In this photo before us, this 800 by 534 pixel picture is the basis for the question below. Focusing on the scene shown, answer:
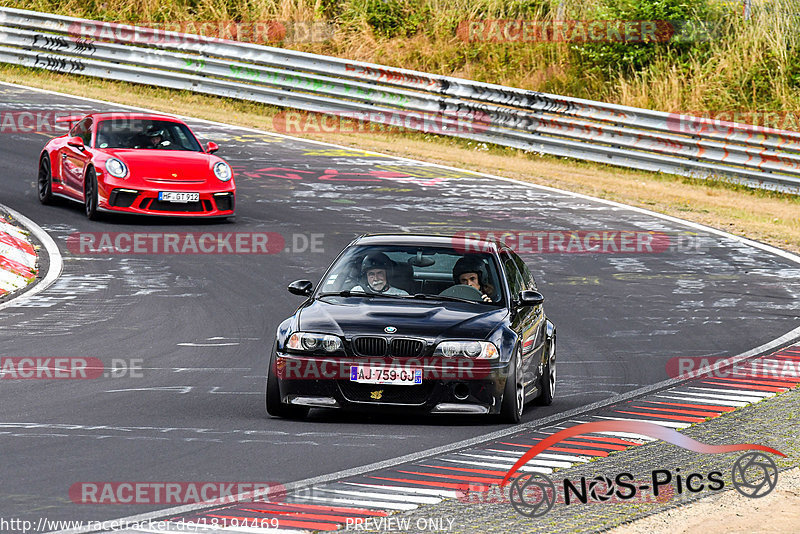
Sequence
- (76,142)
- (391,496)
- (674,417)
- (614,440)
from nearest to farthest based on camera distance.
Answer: (391,496) → (614,440) → (674,417) → (76,142)

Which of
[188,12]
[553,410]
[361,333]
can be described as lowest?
[553,410]

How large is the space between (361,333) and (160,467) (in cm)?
212

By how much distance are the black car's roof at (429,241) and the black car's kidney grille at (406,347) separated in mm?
1473

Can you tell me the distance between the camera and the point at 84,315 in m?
13.9

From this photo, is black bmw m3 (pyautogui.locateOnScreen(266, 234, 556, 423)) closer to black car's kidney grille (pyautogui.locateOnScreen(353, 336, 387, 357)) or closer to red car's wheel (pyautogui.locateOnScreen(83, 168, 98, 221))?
black car's kidney grille (pyautogui.locateOnScreen(353, 336, 387, 357))

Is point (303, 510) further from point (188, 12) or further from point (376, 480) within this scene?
point (188, 12)

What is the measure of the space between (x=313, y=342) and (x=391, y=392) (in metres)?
0.67

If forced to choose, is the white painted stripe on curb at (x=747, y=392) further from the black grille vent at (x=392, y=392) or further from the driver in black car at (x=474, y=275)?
the black grille vent at (x=392, y=392)

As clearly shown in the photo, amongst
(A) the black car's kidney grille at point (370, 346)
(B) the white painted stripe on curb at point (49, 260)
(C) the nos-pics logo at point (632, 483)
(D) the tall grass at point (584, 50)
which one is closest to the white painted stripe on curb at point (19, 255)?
(B) the white painted stripe on curb at point (49, 260)

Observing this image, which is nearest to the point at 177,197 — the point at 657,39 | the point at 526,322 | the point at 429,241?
the point at 429,241

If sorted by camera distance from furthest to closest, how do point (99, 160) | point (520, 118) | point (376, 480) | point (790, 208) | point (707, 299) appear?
point (520, 118) → point (790, 208) → point (99, 160) → point (707, 299) → point (376, 480)

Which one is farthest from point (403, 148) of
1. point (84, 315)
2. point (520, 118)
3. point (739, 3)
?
point (84, 315)

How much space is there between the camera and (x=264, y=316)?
14180mm

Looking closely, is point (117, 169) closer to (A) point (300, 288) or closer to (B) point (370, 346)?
(A) point (300, 288)
